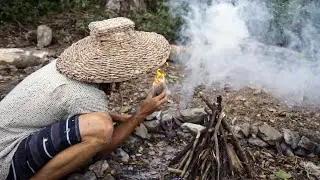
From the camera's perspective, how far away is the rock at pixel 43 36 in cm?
714

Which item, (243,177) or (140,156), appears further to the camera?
(140,156)

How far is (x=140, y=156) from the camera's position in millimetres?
4285

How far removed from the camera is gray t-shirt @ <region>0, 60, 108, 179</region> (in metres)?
3.28

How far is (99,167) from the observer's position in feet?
12.7

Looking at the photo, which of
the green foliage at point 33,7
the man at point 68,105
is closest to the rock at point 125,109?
the man at point 68,105

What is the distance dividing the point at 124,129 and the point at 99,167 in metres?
0.43

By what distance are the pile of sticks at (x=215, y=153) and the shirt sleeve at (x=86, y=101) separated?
2.86 feet

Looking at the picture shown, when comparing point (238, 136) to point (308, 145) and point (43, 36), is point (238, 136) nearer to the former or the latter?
point (308, 145)

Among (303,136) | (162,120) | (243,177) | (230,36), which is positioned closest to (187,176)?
(243,177)

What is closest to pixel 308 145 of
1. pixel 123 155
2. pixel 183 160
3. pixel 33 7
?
pixel 183 160

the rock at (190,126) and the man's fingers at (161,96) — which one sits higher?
the man's fingers at (161,96)

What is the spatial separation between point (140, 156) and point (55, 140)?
1.17 meters

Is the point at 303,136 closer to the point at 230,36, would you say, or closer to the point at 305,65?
the point at 305,65

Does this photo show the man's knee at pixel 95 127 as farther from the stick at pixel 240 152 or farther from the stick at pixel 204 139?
the stick at pixel 240 152
